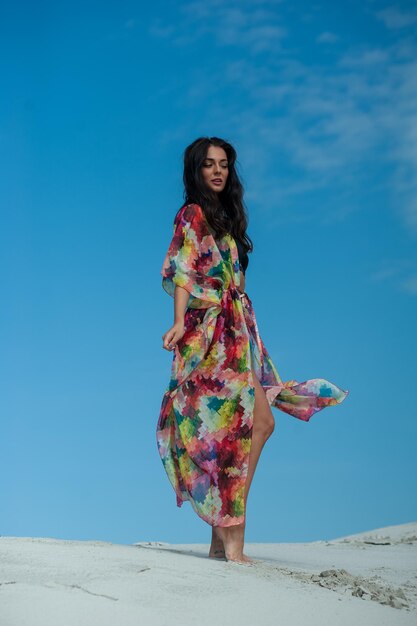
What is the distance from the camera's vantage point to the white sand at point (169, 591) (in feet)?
9.04

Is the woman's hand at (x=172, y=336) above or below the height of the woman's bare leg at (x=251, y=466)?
above

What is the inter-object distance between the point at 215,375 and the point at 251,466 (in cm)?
44

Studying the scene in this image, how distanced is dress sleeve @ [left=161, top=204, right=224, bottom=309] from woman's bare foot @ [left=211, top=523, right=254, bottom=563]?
1016 mm

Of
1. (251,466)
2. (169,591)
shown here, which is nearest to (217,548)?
(251,466)

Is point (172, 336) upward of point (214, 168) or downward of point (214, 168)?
downward

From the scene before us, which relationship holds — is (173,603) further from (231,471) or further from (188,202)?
(188,202)

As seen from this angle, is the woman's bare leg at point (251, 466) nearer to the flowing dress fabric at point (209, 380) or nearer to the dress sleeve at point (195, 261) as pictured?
the flowing dress fabric at point (209, 380)

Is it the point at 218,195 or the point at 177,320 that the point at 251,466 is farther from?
the point at 218,195

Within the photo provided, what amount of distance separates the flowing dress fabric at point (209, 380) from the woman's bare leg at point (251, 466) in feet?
0.14

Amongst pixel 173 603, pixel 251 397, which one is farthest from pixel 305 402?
pixel 173 603

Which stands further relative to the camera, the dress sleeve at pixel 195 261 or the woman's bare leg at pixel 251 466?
the dress sleeve at pixel 195 261

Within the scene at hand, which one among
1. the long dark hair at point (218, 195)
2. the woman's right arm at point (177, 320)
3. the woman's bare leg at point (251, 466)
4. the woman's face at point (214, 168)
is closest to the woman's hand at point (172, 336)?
the woman's right arm at point (177, 320)

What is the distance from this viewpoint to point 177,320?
13.5 feet

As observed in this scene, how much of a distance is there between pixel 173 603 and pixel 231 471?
1188 mm
